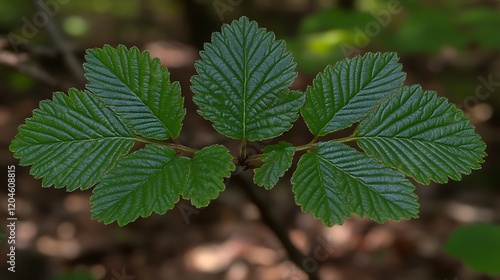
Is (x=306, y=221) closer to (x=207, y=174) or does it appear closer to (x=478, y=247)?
(x=478, y=247)

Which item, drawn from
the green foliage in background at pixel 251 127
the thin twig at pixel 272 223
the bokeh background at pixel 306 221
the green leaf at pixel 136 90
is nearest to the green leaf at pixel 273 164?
the green foliage in background at pixel 251 127

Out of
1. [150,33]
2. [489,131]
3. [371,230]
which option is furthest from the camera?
[150,33]

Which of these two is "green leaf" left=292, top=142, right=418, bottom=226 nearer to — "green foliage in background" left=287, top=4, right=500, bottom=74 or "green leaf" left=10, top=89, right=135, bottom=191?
"green leaf" left=10, top=89, right=135, bottom=191

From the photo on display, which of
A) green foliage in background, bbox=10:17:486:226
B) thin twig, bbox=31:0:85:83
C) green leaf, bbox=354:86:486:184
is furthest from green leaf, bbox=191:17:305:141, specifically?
thin twig, bbox=31:0:85:83

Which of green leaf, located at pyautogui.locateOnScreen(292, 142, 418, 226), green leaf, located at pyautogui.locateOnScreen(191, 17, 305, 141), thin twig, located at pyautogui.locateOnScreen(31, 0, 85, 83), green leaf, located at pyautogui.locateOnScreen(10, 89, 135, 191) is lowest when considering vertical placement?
thin twig, located at pyautogui.locateOnScreen(31, 0, 85, 83)

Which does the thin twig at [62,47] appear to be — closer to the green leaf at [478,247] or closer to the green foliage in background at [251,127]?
the green foliage in background at [251,127]

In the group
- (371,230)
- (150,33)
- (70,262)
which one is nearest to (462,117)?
(371,230)

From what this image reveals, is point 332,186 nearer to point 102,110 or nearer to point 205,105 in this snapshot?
point 205,105
